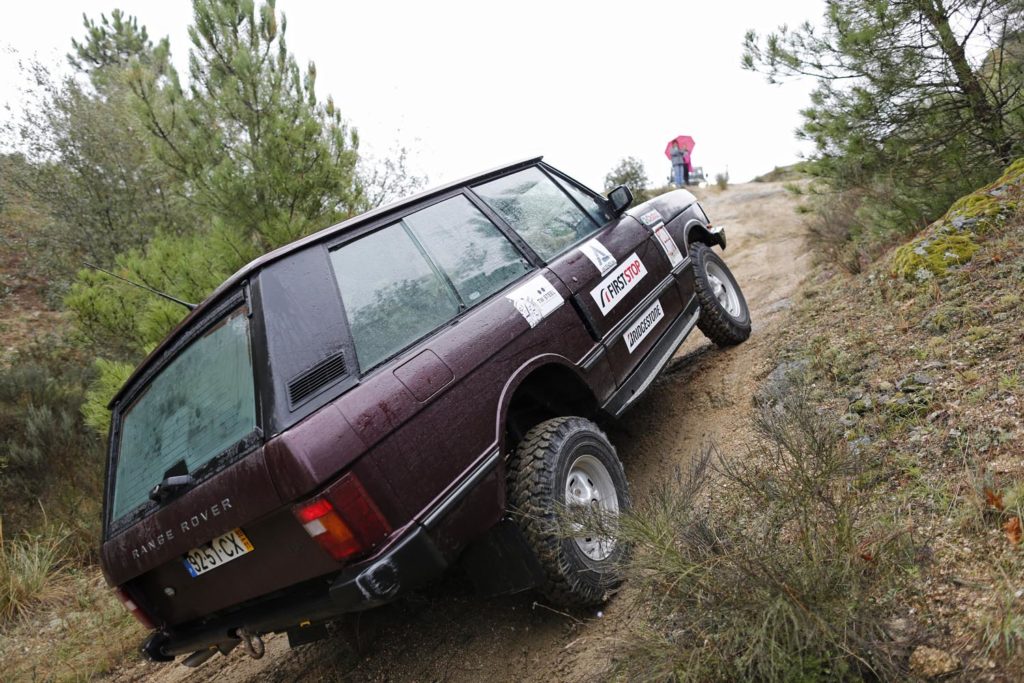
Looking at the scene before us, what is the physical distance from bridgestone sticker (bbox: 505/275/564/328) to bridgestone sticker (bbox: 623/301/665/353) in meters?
0.62

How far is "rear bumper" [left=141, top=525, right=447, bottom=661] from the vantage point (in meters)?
2.08

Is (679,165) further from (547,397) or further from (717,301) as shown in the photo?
(547,397)

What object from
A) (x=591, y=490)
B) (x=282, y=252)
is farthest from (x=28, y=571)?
(x=591, y=490)

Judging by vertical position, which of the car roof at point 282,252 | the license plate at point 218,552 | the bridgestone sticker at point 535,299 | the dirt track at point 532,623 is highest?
the car roof at point 282,252

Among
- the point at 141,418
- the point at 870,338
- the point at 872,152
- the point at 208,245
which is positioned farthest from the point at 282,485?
the point at 872,152

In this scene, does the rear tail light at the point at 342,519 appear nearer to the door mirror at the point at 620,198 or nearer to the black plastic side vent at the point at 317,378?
the black plastic side vent at the point at 317,378

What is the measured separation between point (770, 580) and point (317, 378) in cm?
147

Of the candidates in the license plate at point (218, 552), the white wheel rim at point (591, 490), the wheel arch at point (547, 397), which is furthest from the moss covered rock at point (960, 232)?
the license plate at point (218, 552)

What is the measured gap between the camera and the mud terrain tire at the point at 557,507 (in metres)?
2.51

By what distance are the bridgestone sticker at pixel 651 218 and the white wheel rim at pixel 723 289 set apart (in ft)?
2.06

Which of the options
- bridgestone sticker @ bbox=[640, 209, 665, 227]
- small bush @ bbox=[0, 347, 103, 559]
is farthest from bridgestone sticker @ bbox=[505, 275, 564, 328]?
small bush @ bbox=[0, 347, 103, 559]

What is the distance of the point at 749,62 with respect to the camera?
6.48 m

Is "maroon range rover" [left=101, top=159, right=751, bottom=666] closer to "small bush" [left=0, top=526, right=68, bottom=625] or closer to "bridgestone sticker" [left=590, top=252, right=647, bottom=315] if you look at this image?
"bridgestone sticker" [left=590, top=252, right=647, bottom=315]

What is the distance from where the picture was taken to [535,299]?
3.09 m
